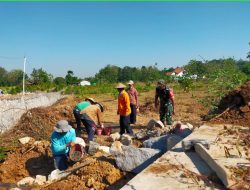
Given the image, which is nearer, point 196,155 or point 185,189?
point 185,189

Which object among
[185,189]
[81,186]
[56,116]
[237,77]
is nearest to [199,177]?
[185,189]

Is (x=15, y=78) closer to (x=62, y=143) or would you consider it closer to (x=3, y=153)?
(x=3, y=153)

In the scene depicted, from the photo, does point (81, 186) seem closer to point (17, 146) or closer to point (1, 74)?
point (17, 146)

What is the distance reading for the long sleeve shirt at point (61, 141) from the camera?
622 cm

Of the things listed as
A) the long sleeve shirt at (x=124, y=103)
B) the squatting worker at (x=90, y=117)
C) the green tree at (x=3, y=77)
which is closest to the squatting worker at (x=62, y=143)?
the squatting worker at (x=90, y=117)

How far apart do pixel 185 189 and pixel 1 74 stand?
8269cm

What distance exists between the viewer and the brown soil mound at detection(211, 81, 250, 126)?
5.88 m

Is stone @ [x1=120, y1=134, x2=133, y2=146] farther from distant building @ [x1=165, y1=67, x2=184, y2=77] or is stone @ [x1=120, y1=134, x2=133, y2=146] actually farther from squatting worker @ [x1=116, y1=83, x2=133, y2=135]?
distant building @ [x1=165, y1=67, x2=184, y2=77]

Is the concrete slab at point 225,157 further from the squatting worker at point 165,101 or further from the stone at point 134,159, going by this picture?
the squatting worker at point 165,101

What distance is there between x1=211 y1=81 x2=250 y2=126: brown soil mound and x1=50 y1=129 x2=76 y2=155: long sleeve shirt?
2.72 m

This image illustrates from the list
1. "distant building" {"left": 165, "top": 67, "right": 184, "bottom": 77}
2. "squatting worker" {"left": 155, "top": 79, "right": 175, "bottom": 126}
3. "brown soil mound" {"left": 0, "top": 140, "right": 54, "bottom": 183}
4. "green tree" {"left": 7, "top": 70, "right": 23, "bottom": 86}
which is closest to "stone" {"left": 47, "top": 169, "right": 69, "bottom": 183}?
"brown soil mound" {"left": 0, "top": 140, "right": 54, "bottom": 183}

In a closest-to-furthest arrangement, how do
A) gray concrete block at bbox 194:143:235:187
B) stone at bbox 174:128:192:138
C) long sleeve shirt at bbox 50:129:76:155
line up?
gray concrete block at bbox 194:143:235:187 → stone at bbox 174:128:192:138 → long sleeve shirt at bbox 50:129:76:155

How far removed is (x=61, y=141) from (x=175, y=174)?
3.20m

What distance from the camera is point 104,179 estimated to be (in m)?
4.71
